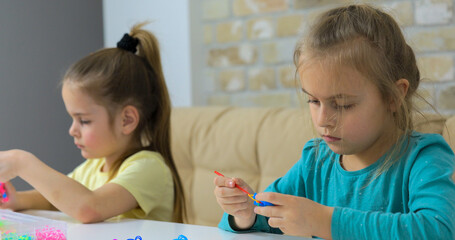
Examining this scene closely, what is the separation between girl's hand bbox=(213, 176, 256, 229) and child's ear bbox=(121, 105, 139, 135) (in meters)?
0.57

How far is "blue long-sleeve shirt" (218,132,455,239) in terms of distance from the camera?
918 mm

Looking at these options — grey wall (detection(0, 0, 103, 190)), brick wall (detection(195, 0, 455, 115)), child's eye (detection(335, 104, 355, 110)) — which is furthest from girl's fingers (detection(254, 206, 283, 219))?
grey wall (detection(0, 0, 103, 190))

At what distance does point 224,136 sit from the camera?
6.53ft

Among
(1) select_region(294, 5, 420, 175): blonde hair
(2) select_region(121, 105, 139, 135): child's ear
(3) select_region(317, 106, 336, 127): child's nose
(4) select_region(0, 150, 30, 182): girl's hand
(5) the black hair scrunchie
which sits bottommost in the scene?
(4) select_region(0, 150, 30, 182): girl's hand

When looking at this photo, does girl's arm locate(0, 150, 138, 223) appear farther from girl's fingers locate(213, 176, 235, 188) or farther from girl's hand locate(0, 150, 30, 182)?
girl's fingers locate(213, 176, 235, 188)

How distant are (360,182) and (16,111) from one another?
5.36 ft

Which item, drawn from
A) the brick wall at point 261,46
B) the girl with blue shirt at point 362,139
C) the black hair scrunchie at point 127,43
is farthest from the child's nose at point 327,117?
the brick wall at point 261,46

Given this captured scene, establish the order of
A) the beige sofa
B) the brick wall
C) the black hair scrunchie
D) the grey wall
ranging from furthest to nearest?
the grey wall → the brick wall → the beige sofa → the black hair scrunchie

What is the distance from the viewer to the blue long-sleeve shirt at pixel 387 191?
92cm

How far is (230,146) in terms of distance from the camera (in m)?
1.96

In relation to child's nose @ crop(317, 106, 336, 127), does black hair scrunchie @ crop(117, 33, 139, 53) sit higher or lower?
higher

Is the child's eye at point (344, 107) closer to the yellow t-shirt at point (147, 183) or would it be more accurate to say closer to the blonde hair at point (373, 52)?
the blonde hair at point (373, 52)

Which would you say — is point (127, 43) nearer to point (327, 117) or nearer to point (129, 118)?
point (129, 118)

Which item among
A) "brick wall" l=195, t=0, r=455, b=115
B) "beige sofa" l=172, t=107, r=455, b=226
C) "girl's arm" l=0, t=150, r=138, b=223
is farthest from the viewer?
"brick wall" l=195, t=0, r=455, b=115
